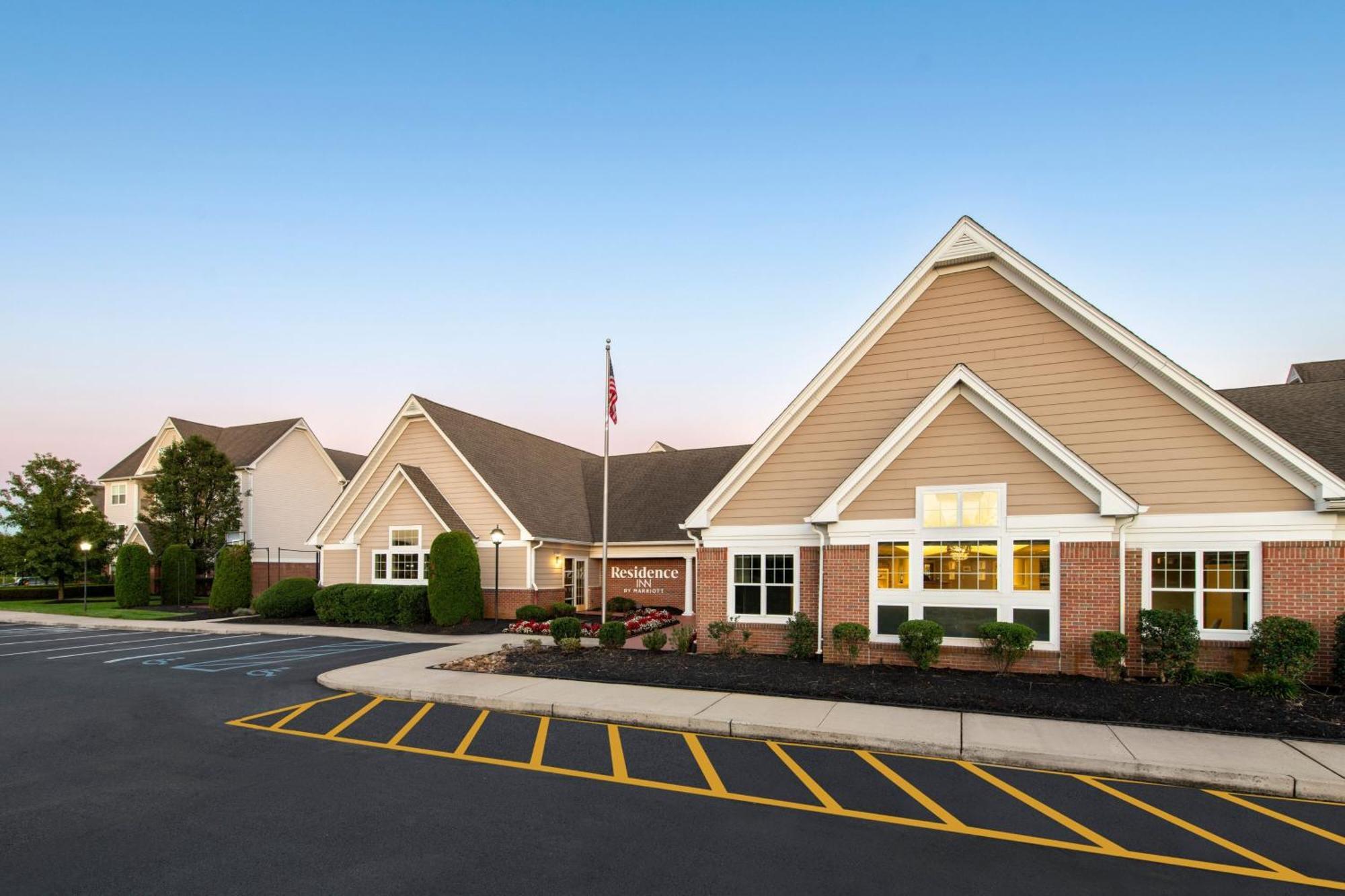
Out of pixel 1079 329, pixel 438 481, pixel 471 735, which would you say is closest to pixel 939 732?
pixel 471 735

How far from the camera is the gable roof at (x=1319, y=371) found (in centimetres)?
2272

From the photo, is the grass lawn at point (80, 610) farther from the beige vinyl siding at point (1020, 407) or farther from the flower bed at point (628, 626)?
the beige vinyl siding at point (1020, 407)

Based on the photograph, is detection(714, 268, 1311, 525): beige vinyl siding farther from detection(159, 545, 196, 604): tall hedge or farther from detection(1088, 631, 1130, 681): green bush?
detection(159, 545, 196, 604): tall hedge

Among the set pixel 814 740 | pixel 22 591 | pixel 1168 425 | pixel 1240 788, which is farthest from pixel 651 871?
pixel 22 591

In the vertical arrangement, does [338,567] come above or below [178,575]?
above

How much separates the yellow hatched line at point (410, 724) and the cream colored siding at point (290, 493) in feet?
115

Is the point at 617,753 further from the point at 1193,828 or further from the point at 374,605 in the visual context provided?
the point at 374,605

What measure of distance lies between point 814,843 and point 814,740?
355cm

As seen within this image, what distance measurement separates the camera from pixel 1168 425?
13789 millimetres

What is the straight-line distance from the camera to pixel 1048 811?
732cm

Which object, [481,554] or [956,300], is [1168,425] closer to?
[956,300]

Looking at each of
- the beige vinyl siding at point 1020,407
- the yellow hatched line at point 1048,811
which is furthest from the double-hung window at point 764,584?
the yellow hatched line at point 1048,811

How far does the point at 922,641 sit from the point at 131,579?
37.7m

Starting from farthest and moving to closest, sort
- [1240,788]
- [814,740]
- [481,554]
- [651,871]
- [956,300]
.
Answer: [481,554] < [956,300] < [814,740] < [1240,788] < [651,871]
